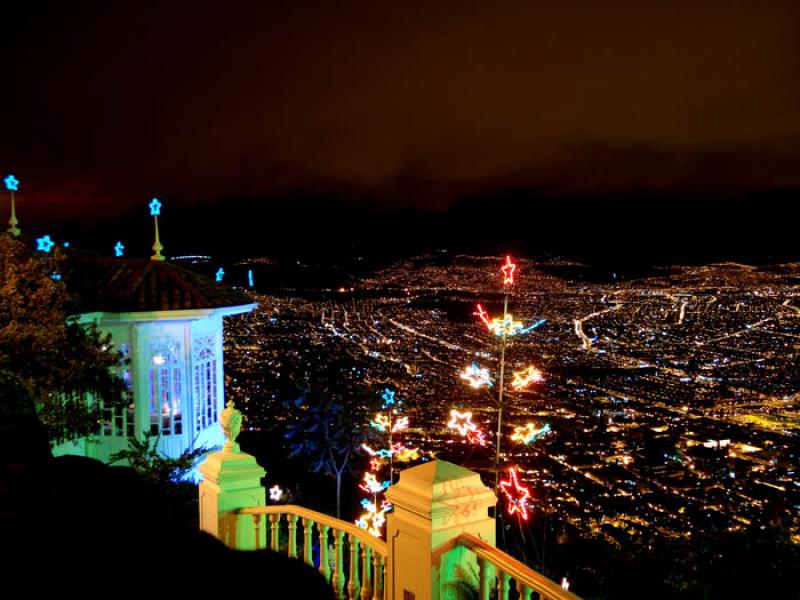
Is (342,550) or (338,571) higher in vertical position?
(342,550)

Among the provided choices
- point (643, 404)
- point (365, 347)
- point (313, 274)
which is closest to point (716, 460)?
point (643, 404)

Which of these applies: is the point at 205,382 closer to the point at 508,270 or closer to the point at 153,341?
the point at 153,341

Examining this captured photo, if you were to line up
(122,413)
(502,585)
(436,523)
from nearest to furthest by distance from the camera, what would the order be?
(502,585) → (436,523) → (122,413)

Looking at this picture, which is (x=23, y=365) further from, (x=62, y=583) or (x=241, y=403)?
(x=241, y=403)

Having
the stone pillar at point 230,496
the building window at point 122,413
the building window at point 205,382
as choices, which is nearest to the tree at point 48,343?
the building window at point 122,413

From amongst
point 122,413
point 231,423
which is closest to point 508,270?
point 231,423
